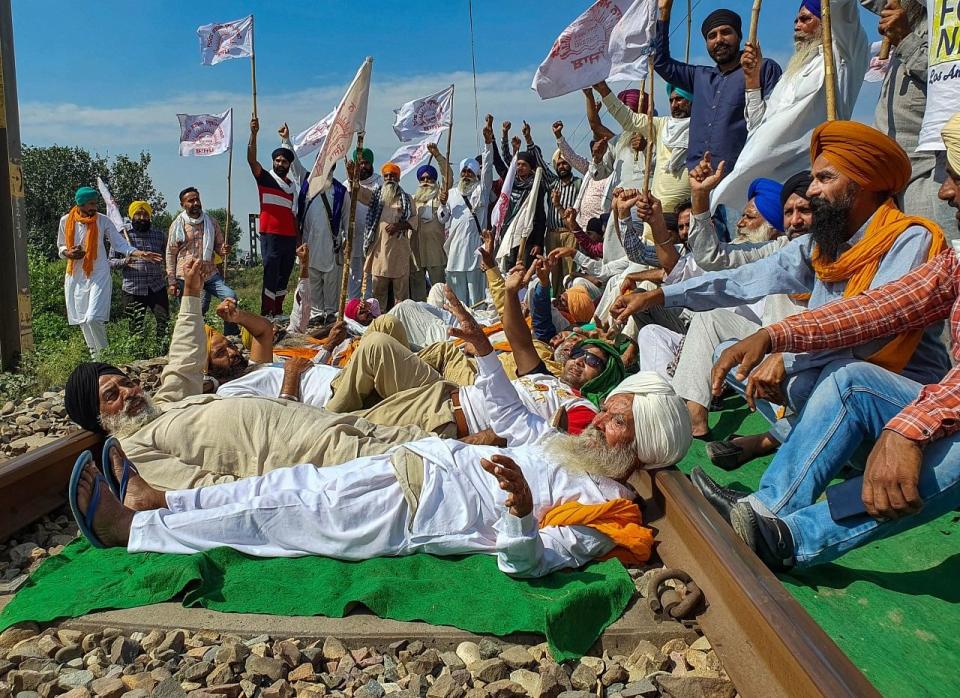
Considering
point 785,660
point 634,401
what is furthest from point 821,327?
point 785,660

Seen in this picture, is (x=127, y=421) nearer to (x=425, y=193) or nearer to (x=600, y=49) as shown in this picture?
(x=600, y=49)

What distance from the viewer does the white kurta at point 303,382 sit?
4.88 metres

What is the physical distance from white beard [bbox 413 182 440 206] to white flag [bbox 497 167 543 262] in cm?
286

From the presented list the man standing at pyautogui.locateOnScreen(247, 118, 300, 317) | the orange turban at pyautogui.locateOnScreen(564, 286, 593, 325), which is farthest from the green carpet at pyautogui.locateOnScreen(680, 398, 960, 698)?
the man standing at pyautogui.locateOnScreen(247, 118, 300, 317)

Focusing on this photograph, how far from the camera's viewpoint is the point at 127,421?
3.95 m

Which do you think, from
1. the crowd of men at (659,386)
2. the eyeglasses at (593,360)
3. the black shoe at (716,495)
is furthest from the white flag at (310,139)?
the black shoe at (716,495)

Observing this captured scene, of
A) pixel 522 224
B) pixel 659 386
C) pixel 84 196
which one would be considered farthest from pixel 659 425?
pixel 84 196

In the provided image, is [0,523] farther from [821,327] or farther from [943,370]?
[943,370]

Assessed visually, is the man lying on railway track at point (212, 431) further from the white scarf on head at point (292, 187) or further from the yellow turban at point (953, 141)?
the white scarf on head at point (292, 187)

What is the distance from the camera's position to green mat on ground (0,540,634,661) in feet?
8.36

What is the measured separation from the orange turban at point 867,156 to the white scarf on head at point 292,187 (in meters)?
8.58

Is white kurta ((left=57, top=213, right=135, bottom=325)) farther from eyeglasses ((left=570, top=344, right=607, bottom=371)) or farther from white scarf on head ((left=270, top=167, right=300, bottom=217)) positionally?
eyeglasses ((left=570, top=344, right=607, bottom=371))

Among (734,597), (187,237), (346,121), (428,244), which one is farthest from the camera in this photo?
(428,244)

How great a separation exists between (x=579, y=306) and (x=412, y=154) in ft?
20.0
